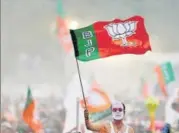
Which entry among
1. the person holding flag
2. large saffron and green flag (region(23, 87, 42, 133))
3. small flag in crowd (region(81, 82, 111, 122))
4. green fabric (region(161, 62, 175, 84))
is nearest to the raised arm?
the person holding flag

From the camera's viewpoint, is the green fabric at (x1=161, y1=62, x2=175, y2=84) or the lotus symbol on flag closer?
the lotus symbol on flag

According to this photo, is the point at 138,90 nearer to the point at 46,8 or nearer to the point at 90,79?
the point at 90,79

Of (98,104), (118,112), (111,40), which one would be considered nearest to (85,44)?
(111,40)

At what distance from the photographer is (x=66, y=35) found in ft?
8.59

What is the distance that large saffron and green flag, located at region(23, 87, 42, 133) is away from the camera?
253 centimetres

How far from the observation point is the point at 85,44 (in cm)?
212

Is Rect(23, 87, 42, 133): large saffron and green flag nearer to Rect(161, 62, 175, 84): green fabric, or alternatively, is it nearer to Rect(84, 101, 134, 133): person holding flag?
Rect(84, 101, 134, 133): person holding flag

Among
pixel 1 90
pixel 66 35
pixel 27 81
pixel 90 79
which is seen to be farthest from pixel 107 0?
pixel 1 90

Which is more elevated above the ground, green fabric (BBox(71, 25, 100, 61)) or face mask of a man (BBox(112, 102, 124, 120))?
green fabric (BBox(71, 25, 100, 61))

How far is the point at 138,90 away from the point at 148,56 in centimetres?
23

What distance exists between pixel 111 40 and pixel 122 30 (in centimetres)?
8

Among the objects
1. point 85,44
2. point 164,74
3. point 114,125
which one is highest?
point 85,44

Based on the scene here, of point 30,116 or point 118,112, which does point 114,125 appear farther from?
point 30,116

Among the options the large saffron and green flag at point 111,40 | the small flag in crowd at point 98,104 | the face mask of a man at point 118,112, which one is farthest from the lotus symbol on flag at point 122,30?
the small flag in crowd at point 98,104
